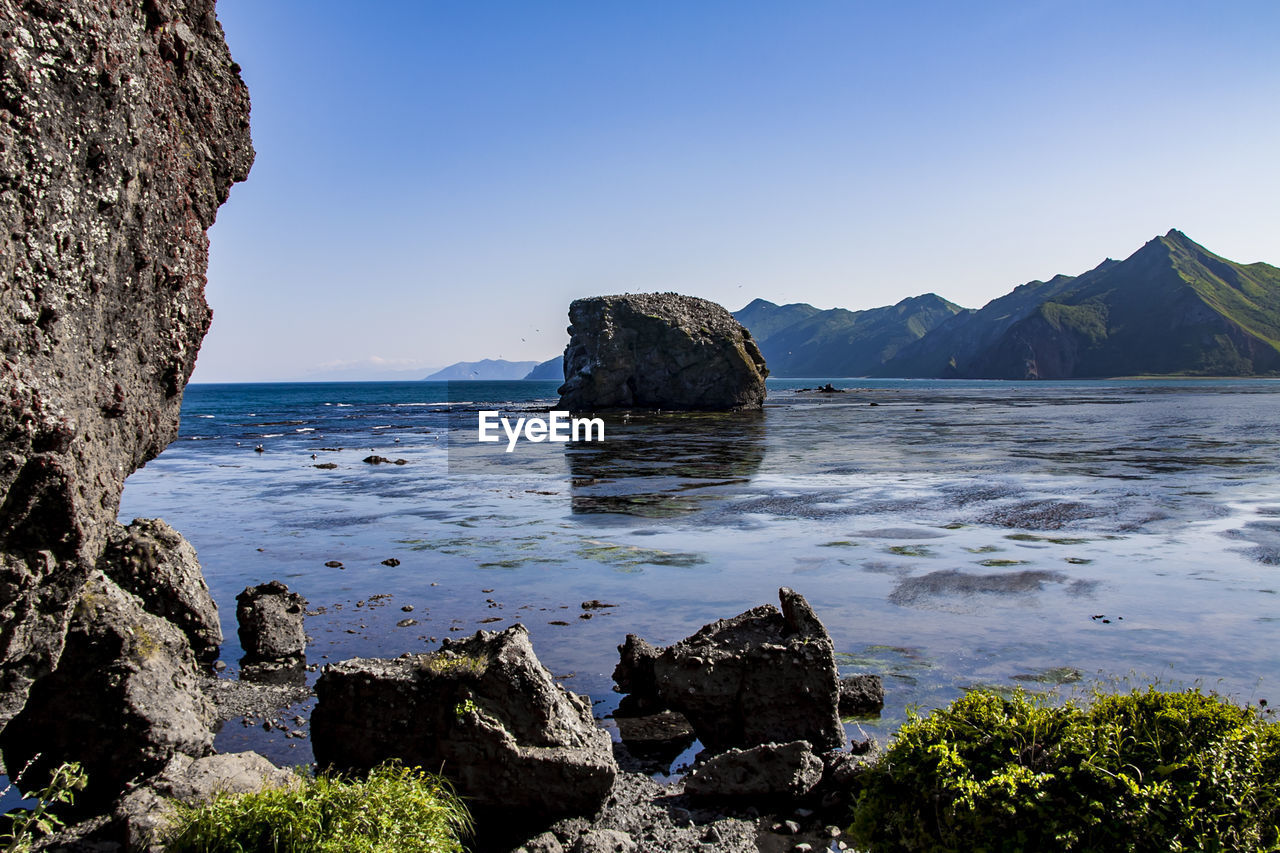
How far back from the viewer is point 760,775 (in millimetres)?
6559

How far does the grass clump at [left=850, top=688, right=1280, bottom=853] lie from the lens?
4109 millimetres

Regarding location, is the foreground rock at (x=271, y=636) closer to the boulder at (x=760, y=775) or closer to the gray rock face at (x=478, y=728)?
the gray rock face at (x=478, y=728)

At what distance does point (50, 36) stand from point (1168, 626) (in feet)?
43.8

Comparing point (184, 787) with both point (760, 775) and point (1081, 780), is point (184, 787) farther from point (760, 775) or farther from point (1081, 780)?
point (1081, 780)

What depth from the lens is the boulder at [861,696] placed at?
27.8ft

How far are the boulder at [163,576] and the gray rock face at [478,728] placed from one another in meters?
3.31

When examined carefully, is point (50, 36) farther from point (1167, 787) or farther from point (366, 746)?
point (1167, 787)

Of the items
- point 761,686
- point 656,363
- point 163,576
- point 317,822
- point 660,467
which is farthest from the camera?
point 656,363

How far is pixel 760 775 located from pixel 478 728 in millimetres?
2329

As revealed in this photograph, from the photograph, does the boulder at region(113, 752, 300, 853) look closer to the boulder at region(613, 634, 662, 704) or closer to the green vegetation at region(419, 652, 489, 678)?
the green vegetation at region(419, 652, 489, 678)

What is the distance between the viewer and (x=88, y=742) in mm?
6461

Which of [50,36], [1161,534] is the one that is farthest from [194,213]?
[1161,534]

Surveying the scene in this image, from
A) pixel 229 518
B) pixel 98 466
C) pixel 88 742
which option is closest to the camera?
pixel 98 466

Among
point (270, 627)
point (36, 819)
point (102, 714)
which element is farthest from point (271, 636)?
point (36, 819)
